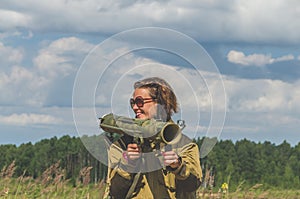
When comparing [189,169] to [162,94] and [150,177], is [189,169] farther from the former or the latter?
[162,94]

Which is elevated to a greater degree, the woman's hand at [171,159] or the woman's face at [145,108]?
the woman's face at [145,108]

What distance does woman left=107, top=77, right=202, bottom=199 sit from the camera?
4250mm

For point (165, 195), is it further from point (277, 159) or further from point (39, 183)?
point (277, 159)

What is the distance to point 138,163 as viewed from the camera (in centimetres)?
420

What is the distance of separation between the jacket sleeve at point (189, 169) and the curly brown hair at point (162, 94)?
0.24 metres

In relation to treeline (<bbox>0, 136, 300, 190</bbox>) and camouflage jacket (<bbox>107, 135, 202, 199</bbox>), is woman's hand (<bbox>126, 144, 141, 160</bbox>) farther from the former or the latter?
treeline (<bbox>0, 136, 300, 190</bbox>)

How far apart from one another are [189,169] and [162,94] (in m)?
0.50

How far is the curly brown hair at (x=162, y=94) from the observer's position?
4.34 metres

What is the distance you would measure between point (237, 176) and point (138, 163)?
75280 millimetres

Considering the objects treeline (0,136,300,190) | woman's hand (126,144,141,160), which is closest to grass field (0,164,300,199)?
woman's hand (126,144,141,160)

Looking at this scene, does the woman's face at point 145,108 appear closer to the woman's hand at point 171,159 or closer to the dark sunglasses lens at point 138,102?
the dark sunglasses lens at point 138,102

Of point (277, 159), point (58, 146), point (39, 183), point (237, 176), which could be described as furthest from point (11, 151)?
point (39, 183)

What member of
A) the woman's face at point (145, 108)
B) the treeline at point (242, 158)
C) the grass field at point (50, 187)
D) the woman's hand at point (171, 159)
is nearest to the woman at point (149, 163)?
the woman's face at point (145, 108)

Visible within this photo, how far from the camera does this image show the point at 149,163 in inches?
166
